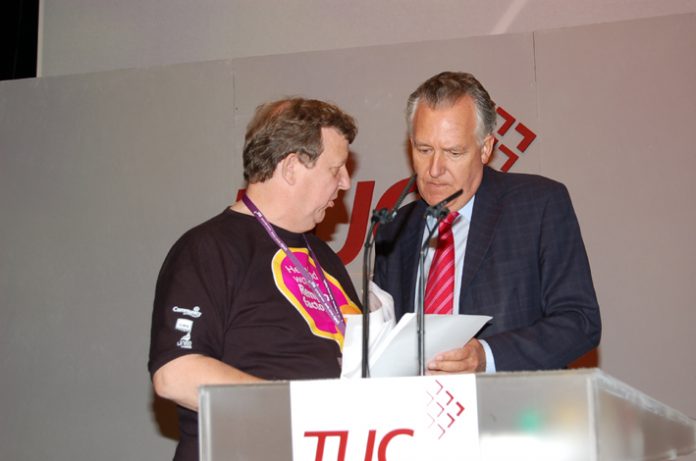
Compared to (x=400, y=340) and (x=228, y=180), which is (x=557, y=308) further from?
(x=228, y=180)

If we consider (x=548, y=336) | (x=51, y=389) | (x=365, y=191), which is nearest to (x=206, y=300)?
(x=548, y=336)

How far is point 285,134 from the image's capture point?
2344 millimetres

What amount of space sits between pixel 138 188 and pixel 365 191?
4.05 feet

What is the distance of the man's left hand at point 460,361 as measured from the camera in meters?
2.04

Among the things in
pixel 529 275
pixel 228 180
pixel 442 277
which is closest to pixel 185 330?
pixel 442 277

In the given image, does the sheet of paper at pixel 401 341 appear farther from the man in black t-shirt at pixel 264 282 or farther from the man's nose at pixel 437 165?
the man's nose at pixel 437 165

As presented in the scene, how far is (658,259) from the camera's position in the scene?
4055mm

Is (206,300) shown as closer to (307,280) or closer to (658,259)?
(307,280)

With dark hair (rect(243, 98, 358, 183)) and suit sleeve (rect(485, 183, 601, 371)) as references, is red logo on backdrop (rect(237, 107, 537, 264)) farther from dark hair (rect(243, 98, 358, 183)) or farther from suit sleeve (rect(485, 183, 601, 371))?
dark hair (rect(243, 98, 358, 183))

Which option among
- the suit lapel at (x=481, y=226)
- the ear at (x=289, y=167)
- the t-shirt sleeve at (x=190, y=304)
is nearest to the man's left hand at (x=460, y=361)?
the suit lapel at (x=481, y=226)

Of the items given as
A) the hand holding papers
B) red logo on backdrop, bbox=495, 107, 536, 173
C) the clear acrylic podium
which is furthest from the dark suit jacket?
red logo on backdrop, bbox=495, 107, 536, 173

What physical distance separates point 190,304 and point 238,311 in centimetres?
14

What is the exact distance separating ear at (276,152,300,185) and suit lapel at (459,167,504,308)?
587 mm

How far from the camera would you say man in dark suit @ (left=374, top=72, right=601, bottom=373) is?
8.10 feet
